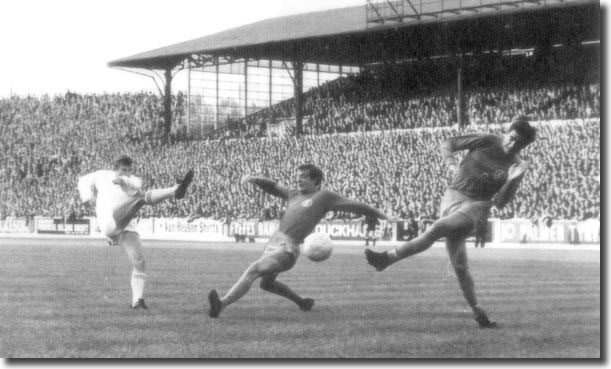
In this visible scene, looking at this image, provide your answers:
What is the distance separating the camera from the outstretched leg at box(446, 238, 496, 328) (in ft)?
36.3

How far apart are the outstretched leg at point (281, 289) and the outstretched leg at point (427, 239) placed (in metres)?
1.67

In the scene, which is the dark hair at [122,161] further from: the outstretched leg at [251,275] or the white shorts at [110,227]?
the outstretched leg at [251,275]

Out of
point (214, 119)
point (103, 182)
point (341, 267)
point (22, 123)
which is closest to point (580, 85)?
point (341, 267)

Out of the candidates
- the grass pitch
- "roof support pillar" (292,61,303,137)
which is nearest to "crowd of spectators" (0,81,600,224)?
the grass pitch

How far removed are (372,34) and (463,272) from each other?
27241 mm

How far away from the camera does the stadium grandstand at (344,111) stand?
25.4 m

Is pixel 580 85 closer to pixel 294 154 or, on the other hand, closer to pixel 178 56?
pixel 294 154

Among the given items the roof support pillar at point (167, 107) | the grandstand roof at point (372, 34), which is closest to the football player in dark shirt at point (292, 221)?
the grandstand roof at point (372, 34)

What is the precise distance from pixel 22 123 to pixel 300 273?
50.2ft

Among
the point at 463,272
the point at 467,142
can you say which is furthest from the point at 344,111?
the point at 467,142

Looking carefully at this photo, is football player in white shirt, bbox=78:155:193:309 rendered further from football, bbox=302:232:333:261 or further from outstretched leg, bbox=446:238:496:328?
outstretched leg, bbox=446:238:496:328

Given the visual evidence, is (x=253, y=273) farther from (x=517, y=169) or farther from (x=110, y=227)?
(x=517, y=169)

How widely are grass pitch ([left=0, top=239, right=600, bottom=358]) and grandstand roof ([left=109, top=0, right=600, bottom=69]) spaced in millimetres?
10319

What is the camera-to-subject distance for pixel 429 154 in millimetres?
25500
